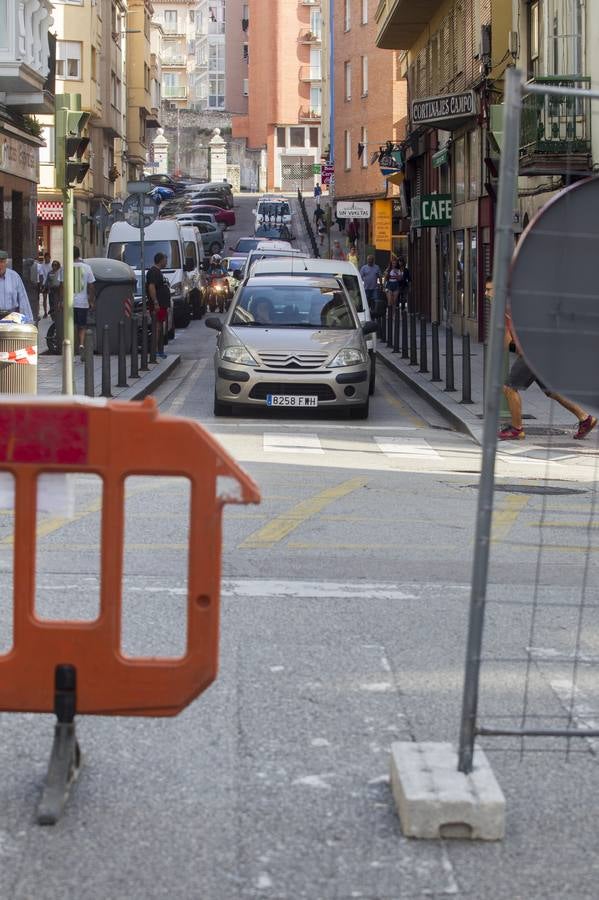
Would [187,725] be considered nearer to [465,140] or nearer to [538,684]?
[538,684]

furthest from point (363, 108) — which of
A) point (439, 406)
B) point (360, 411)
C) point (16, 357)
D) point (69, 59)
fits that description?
point (16, 357)

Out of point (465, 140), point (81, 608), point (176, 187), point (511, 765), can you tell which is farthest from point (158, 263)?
point (176, 187)

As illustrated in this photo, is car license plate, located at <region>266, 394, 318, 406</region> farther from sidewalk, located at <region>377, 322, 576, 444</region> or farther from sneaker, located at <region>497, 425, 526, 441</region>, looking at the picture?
sneaker, located at <region>497, 425, 526, 441</region>

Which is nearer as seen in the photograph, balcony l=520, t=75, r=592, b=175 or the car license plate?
the car license plate

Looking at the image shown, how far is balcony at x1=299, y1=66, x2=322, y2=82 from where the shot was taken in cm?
12100

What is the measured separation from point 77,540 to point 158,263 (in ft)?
72.4

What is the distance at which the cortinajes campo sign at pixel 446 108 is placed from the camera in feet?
120

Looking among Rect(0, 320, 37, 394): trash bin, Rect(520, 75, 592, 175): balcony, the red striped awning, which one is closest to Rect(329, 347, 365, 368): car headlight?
Rect(0, 320, 37, 394): trash bin

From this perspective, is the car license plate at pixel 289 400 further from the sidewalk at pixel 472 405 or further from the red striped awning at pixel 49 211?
the red striped awning at pixel 49 211

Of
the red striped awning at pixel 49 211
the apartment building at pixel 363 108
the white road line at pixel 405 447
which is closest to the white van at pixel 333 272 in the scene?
Result: the white road line at pixel 405 447

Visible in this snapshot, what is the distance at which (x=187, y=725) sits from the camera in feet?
17.9

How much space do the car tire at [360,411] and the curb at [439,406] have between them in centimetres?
96

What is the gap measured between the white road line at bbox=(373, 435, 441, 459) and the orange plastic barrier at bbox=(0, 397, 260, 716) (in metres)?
10.5

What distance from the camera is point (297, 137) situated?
406ft
